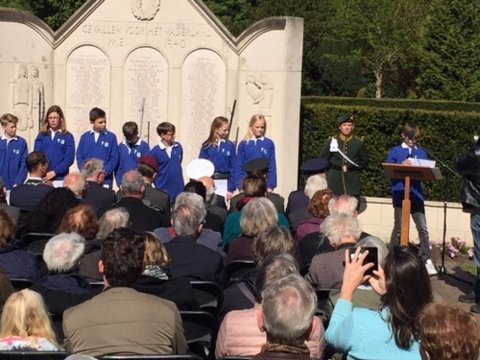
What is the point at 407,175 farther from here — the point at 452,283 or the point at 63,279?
the point at 63,279

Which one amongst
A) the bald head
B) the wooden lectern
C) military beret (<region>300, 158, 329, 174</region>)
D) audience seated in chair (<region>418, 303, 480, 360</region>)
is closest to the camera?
audience seated in chair (<region>418, 303, 480, 360</region>)

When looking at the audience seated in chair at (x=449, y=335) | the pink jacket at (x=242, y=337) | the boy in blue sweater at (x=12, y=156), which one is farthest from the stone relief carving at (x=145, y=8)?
the audience seated in chair at (x=449, y=335)

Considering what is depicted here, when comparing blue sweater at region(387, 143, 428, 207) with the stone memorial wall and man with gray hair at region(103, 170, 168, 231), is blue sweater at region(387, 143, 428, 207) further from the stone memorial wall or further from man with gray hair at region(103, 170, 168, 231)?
man with gray hair at region(103, 170, 168, 231)

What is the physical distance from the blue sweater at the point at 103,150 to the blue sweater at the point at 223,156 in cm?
120

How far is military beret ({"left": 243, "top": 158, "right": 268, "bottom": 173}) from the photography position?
1122cm

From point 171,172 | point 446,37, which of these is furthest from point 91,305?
point 446,37

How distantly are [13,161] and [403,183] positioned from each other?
5084 mm

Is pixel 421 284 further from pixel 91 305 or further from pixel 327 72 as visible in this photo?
pixel 327 72

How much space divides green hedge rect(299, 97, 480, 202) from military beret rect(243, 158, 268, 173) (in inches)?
139

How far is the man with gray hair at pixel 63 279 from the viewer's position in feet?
18.7

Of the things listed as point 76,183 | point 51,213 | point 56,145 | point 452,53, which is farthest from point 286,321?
point 452,53

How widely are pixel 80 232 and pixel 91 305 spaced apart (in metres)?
2.26

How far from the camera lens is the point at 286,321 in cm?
430

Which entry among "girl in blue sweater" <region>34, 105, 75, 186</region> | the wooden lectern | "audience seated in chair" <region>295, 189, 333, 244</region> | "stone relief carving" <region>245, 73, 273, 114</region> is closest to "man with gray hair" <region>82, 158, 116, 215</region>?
"audience seated in chair" <region>295, 189, 333, 244</region>
